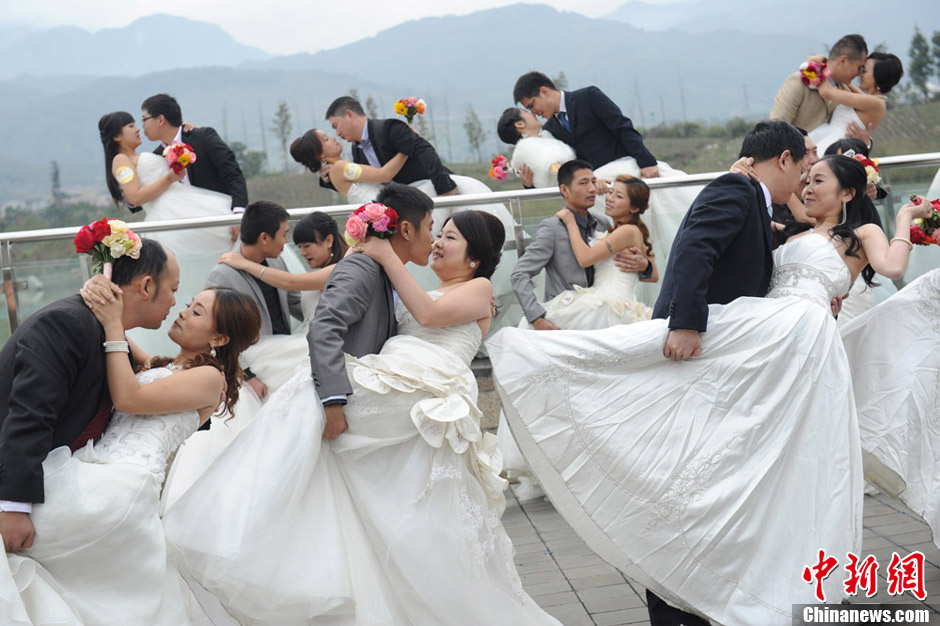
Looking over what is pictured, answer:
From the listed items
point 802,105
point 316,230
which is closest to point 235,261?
point 316,230

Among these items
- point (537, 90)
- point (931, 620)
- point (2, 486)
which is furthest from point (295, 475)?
point (537, 90)

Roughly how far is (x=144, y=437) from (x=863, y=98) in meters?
5.91

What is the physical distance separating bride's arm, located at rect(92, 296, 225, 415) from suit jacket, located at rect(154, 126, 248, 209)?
358cm

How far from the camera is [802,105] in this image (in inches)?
285

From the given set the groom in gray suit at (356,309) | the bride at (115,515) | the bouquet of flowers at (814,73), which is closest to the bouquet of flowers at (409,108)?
the bouquet of flowers at (814,73)

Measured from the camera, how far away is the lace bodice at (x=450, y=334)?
3.85 meters

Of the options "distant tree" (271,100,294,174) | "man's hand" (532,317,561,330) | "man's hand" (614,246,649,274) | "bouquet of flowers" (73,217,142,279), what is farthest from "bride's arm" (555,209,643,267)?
"distant tree" (271,100,294,174)

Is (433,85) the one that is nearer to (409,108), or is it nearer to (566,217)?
(409,108)

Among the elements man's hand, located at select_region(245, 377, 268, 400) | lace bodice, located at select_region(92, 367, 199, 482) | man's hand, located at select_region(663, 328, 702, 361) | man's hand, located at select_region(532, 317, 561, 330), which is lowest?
man's hand, located at select_region(245, 377, 268, 400)

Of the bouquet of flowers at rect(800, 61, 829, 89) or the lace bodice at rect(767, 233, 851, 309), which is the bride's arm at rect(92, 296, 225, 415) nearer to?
the lace bodice at rect(767, 233, 851, 309)

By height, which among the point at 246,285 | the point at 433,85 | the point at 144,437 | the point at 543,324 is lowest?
the point at 543,324

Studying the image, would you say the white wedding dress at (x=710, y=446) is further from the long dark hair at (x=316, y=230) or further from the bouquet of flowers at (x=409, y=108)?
the bouquet of flowers at (x=409, y=108)

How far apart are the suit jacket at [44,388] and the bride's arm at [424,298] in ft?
3.82

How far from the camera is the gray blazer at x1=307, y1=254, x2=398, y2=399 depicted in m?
3.48
